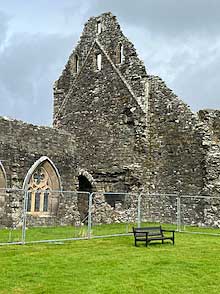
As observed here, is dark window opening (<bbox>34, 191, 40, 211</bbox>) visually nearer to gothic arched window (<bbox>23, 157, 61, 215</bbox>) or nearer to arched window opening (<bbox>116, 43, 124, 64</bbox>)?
gothic arched window (<bbox>23, 157, 61, 215</bbox>)

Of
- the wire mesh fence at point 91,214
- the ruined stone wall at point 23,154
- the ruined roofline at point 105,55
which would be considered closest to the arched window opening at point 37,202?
the wire mesh fence at point 91,214

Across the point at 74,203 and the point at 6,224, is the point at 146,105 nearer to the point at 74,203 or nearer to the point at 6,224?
the point at 74,203

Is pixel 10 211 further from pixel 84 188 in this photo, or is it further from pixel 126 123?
pixel 126 123

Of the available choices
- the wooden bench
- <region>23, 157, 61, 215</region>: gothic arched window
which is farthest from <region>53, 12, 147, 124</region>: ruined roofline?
the wooden bench

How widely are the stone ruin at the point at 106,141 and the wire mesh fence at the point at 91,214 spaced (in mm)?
75

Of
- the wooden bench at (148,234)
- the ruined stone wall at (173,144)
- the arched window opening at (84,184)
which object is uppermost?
the ruined stone wall at (173,144)

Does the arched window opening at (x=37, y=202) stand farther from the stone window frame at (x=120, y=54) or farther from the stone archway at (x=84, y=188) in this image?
the stone window frame at (x=120, y=54)

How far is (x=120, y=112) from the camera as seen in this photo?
99.6 feet

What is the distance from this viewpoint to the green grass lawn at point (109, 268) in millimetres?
10023

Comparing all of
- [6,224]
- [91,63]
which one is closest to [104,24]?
[91,63]

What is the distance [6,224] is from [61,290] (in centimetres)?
1293

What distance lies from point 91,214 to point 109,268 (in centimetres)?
1388

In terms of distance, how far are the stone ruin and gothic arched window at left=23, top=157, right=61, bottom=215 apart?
51 millimetres

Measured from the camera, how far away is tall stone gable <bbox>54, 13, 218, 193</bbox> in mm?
27875
